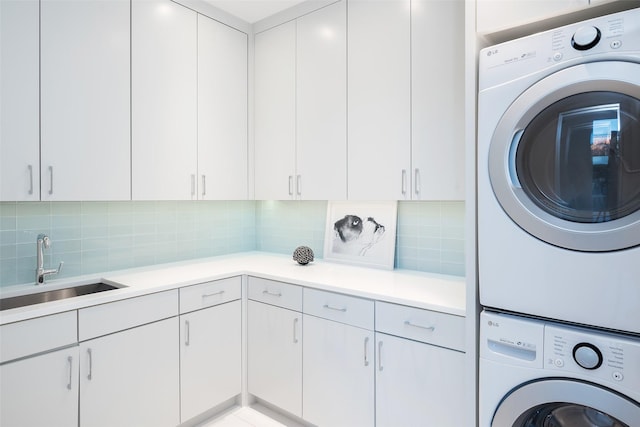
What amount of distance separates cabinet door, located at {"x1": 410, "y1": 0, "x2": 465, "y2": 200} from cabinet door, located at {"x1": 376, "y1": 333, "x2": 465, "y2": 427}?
2.57 ft

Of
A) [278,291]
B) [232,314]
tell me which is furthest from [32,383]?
[278,291]

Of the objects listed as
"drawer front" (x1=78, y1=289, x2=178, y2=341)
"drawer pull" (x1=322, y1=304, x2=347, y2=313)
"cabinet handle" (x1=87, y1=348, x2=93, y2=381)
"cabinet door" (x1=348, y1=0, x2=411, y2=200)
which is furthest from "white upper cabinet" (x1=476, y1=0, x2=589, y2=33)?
"cabinet handle" (x1=87, y1=348, x2=93, y2=381)

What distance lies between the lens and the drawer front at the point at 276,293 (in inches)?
82.7

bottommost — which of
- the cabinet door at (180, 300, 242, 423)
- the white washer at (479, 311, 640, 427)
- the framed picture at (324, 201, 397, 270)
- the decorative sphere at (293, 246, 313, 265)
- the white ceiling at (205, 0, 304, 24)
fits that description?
the cabinet door at (180, 300, 242, 423)

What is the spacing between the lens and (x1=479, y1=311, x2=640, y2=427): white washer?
109cm

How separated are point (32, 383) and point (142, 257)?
1057 mm

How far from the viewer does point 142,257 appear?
249 centimetres

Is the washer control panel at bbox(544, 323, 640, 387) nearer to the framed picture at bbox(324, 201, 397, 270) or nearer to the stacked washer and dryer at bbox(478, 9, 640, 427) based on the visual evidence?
the stacked washer and dryer at bbox(478, 9, 640, 427)

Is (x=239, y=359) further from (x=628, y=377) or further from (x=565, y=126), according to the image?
(x=565, y=126)

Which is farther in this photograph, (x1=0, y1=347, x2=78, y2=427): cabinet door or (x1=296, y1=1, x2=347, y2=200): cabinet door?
(x1=296, y1=1, x2=347, y2=200): cabinet door

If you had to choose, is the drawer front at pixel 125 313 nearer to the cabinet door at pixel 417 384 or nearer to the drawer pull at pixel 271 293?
the drawer pull at pixel 271 293

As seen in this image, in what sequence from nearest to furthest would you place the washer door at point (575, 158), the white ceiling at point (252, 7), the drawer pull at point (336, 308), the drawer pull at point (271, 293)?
the washer door at point (575, 158), the drawer pull at point (336, 308), the drawer pull at point (271, 293), the white ceiling at point (252, 7)

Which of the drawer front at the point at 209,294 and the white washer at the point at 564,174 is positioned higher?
the white washer at the point at 564,174

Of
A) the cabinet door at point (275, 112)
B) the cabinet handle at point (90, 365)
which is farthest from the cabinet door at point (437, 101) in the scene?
the cabinet handle at point (90, 365)
